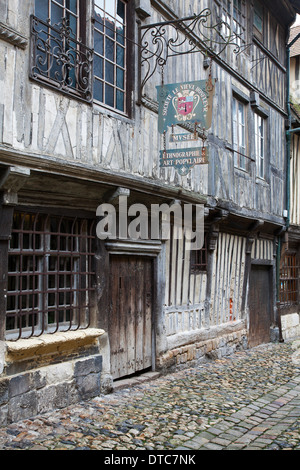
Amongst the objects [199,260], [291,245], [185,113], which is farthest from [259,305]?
[185,113]

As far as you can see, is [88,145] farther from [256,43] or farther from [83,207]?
[256,43]

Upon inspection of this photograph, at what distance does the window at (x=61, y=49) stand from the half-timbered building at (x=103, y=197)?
Result: 0.05ft

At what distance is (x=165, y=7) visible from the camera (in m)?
6.45

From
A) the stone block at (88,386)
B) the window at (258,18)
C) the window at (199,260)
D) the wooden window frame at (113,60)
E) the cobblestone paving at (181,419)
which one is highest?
the window at (258,18)

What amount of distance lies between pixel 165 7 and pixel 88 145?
8.77 feet

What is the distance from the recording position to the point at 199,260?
7727 millimetres

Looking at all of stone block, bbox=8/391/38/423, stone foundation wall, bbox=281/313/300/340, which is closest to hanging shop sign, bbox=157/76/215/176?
stone block, bbox=8/391/38/423

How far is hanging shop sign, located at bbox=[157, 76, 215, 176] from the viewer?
5418mm

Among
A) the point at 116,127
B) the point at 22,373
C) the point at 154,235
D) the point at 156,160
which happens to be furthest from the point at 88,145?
the point at 22,373

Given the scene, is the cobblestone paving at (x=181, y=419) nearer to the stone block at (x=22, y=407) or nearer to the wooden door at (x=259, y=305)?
the stone block at (x=22, y=407)

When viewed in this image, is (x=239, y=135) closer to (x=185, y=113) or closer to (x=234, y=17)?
(x=234, y=17)

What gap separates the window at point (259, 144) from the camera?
968cm

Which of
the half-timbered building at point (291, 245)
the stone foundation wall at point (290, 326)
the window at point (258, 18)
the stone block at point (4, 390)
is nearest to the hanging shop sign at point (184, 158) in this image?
the stone block at point (4, 390)

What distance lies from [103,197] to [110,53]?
5.42 ft
